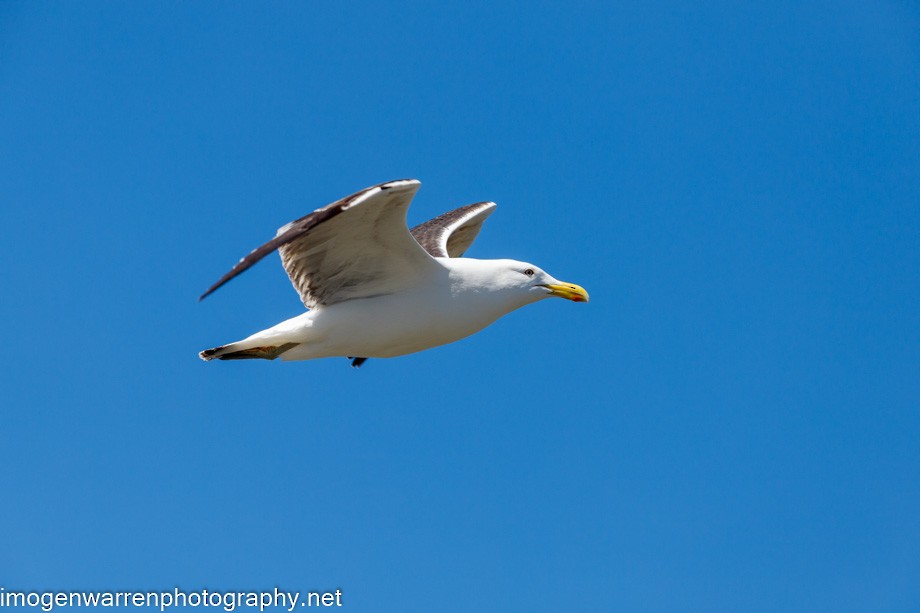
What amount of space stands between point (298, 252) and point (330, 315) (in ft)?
2.38

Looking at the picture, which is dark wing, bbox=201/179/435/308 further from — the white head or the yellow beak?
the yellow beak

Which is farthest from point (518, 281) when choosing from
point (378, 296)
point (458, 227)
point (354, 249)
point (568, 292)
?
point (458, 227)

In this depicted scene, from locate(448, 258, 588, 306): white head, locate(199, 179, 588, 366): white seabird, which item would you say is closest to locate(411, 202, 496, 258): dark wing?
locate(448, 258, 588, 306): white head

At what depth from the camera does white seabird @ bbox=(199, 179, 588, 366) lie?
1238 centimetres

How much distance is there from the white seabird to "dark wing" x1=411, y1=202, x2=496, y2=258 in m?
2.38

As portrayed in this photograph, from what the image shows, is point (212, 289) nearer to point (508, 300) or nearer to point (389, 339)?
point (389, 339)

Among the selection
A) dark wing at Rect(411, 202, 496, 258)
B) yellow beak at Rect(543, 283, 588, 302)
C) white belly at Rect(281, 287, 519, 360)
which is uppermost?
dark wing at Rect(411, 202, 496, 258)

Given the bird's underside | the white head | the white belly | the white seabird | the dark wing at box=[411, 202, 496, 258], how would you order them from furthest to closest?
the dark wing at box=[411, 202, 496, 258] < the white head < the white belly < the white seabird < the bird's underside

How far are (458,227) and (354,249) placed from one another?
12.0 feet

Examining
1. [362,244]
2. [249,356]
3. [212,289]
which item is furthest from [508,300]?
[212,289]

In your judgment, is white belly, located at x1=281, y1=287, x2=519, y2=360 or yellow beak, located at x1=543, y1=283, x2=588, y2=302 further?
yellow beak, located at x1=543, y1=283, x2=588, y2=302

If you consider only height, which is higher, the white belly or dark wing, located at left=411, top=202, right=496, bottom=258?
dark wing, located at left=411, top=202, right=496, bottom=258

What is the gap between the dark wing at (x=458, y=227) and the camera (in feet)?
50.8

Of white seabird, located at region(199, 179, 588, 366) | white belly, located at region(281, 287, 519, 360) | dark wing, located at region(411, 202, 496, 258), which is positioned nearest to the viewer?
white seabird, located at region(199, 179, 588, 366)
